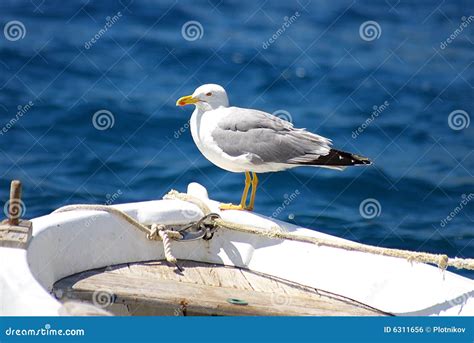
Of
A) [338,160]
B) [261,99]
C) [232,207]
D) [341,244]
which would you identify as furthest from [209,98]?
[261,99]

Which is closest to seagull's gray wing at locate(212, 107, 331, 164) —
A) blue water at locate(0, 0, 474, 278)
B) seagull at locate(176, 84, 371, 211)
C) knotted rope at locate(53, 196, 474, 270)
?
seagull at locate(176, 84, 371, 211)

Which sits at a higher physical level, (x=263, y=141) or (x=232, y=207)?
(x=263, y=141)

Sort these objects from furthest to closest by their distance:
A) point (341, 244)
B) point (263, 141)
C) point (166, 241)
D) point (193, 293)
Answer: point (263, 141)
point (166, 241)
point (341, 244)
point (193, 293)

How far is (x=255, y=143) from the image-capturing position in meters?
5.61

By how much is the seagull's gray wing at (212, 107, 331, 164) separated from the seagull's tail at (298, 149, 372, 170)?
18 mm

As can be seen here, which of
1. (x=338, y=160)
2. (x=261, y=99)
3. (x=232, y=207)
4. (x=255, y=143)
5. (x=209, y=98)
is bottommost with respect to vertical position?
(x=232, y=207)

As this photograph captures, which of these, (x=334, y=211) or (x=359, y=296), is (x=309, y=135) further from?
(x=334, y=211)

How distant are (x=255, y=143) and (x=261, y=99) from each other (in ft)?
21.8

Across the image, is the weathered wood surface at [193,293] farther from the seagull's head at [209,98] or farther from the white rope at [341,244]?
the seagull's head at [209,98]

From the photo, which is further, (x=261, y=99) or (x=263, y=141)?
(x=261, y=99)

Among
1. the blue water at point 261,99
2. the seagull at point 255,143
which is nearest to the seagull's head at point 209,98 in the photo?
the seagull at point 255,143

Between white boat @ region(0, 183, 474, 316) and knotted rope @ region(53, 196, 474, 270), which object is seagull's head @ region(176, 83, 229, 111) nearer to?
white boat @ region(0, 183, 474, 316)

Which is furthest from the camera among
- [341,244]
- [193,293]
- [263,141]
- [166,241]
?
[263,141]

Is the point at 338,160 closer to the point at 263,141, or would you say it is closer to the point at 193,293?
the point at 263,141
